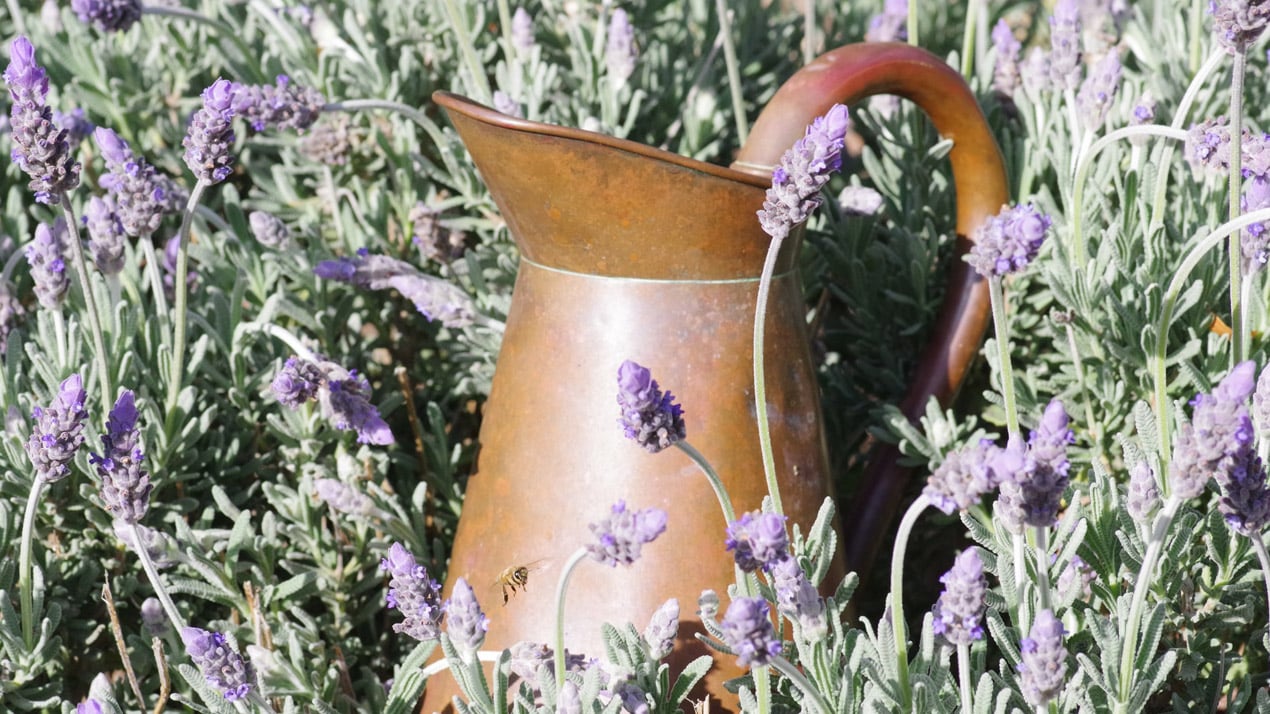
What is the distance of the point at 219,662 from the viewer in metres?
1.16

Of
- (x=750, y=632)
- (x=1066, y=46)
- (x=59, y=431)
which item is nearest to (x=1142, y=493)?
(x=750, y=632)

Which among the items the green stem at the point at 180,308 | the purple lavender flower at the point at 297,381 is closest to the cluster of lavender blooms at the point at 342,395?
the purple lavender flower at the point at 297,381

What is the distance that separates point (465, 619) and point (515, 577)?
0.86 feet

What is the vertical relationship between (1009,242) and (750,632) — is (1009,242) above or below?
above

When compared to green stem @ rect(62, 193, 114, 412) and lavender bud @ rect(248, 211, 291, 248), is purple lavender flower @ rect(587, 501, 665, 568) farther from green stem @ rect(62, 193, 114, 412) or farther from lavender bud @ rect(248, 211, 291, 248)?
lavender bud @ rect(248, 211, 291, 248)

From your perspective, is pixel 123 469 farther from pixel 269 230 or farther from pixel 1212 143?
pixel 1212 143

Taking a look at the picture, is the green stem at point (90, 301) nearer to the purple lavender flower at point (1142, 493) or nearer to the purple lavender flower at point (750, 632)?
the purple lavender flower at point (750, 632)

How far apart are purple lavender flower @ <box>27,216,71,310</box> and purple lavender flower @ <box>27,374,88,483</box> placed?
300mm

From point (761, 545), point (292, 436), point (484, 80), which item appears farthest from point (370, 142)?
point (761, 545)

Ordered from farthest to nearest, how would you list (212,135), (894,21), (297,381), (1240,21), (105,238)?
(894,21) → (105,238) → (297,381) → (212,135) → (1240,21)

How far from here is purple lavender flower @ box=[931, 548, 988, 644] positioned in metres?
1.02

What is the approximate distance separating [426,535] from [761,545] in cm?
93

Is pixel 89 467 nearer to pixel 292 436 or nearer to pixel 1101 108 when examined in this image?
pixel 292 436

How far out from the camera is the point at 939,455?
159 centimetres
